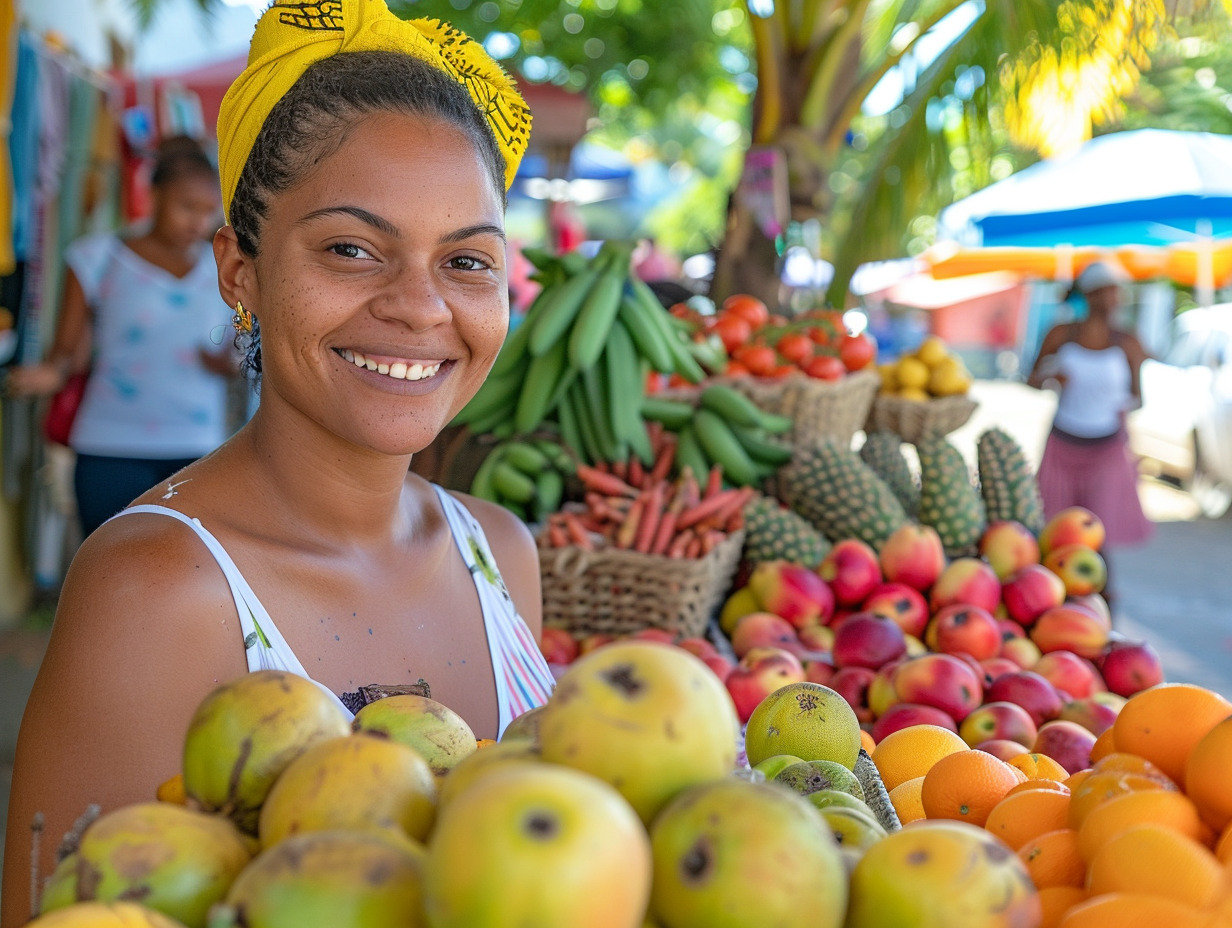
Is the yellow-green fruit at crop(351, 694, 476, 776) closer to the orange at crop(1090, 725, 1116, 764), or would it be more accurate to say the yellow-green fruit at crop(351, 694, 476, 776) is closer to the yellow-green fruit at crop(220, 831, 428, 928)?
the yellow-green fruit at crop(220, 831, 428, 928)

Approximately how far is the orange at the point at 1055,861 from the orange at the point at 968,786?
0.28 m

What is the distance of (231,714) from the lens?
861mm

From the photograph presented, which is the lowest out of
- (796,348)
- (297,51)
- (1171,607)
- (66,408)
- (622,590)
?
(1171,607)

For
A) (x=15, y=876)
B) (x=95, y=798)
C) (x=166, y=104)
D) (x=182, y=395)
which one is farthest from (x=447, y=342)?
(x=166, y=104)

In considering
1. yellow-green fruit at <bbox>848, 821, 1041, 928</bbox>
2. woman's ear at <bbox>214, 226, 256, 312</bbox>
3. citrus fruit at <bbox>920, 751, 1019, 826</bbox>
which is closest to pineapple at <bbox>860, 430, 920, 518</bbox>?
citrus fruit at <bbox>920, 751, 1019, 826</bbox>

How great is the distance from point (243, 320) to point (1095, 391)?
6.54 m

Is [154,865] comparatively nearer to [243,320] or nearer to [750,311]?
[243,320]

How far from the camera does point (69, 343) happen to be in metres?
4.55

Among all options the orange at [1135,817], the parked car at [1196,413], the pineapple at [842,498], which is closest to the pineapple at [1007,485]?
the pineapple at [842,498]

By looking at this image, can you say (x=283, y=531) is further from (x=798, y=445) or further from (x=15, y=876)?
(x=798, y=445)

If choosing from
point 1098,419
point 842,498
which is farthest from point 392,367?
point 1098,419

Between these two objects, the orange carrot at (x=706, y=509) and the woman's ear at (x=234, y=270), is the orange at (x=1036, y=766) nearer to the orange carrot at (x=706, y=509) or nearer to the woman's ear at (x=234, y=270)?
the woman's ear at (x=234, y=270)

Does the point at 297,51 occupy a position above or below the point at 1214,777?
above

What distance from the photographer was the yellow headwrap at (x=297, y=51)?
160cm
